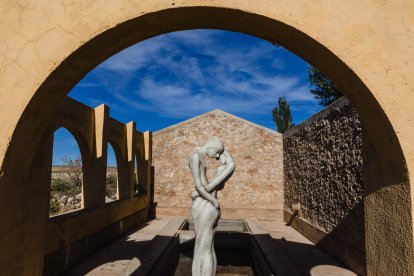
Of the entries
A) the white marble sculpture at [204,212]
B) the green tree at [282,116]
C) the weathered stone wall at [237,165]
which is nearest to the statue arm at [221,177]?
the white marble sculpture at [204,212]

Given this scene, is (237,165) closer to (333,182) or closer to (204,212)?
(333,182)

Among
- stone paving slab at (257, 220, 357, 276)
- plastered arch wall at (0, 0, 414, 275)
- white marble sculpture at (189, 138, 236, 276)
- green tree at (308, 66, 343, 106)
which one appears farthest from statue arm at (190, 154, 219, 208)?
green tree at (308, 66, 343, 106)

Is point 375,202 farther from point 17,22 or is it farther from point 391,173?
point 17,22

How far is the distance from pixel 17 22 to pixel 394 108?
9.42ft

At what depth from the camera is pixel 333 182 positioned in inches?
295

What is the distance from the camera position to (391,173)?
8.05ft

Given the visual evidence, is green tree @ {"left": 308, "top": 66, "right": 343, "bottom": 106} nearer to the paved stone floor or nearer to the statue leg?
the paved stone floor

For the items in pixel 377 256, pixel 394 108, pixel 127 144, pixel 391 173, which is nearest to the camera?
pixel 394 108

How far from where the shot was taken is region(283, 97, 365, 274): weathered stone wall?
6113mm

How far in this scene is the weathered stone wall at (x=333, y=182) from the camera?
611cm

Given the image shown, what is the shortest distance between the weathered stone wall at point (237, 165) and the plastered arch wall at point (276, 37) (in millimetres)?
10817

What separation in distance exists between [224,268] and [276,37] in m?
4.96

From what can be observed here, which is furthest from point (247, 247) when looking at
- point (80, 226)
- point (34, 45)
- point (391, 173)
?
point (34, 45)

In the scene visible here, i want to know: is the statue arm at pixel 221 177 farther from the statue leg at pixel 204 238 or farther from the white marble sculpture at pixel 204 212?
the statue leg at pixel 204 238
